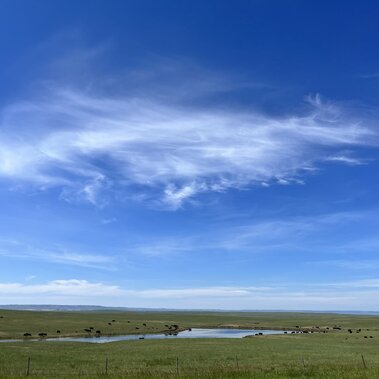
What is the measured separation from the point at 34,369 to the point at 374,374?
86.1 feet

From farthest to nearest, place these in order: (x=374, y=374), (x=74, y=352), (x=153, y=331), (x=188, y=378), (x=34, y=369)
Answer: (x=153, y=331) → (x=74, y=352) → (x=34, y=369) → (x=374, y=374) → (x=188, y=378)

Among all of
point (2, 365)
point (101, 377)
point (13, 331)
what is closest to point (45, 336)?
point (13, 331)

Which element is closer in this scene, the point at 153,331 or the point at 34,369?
the point at 34,369

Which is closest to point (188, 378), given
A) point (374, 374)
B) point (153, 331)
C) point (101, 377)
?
point (101, 377)

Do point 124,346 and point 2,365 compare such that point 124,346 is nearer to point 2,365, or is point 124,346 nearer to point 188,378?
point 2,365

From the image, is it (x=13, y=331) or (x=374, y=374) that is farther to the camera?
(x=13, y=331)

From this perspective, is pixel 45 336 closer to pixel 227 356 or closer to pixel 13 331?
Answer: pixel 13 331

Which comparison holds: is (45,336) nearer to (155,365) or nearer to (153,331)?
(153,331)

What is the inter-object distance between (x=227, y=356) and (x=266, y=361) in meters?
6.01

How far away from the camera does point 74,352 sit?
52094mm

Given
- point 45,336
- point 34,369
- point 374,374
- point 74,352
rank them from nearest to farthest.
→ point 374,374
point 34,369
point 74,352
point 45,336

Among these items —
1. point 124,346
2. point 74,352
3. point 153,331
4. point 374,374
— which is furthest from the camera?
point 153,331

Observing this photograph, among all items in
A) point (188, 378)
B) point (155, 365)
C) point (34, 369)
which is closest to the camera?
point (188, 378)

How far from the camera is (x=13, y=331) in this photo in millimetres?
85688
